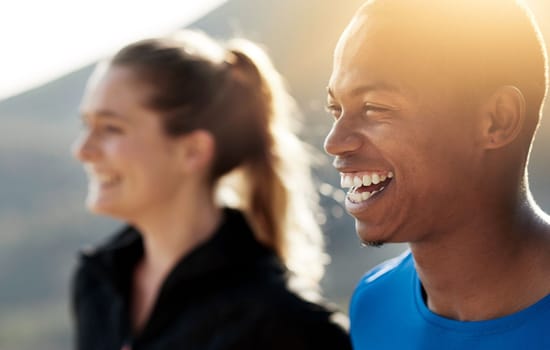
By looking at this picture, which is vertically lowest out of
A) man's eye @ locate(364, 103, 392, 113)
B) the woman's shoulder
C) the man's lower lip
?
the woman's shoulder

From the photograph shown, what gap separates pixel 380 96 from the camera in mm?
1263

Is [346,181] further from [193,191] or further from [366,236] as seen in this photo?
[193,191]

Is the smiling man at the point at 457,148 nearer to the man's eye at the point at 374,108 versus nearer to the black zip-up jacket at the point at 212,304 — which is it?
the man's eye at the point at 374,108

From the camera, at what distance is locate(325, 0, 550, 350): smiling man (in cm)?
123

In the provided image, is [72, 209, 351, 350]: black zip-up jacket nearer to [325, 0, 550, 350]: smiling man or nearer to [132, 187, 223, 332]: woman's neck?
[132, 187, 223, 332]: woman's neck

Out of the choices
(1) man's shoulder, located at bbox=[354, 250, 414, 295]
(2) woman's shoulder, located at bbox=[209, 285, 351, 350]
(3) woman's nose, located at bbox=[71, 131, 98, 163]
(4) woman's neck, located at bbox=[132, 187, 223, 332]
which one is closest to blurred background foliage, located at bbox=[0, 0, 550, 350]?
(4) woman's neck, located at bbox=[132, 187, 223, 332]

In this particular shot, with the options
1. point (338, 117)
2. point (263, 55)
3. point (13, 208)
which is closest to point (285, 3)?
point (13, 208)

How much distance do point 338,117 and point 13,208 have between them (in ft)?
31.0

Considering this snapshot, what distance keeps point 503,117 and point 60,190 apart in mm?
9966

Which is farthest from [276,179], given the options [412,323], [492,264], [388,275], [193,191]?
[492,264]

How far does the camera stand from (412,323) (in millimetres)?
1380

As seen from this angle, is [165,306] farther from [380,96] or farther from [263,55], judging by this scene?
[380,96]

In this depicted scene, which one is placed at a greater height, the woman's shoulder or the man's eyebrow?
the man's eyebrow

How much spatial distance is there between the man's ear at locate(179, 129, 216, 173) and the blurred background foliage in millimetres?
3628
